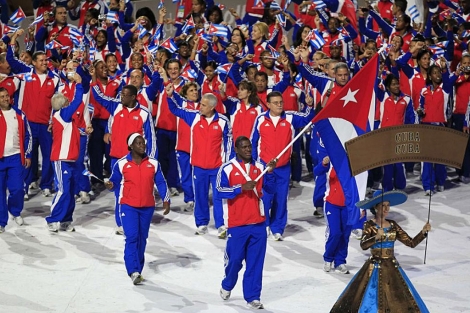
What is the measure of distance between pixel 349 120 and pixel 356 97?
1.04 ft

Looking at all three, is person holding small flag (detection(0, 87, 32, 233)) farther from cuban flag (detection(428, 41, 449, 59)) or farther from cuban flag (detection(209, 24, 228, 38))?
cuban flag (detection(428, 41, 449, 59))

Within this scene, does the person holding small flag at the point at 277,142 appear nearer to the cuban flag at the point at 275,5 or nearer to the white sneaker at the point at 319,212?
the white sneaker at the point at 319,212

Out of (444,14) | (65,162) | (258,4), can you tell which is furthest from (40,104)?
(444,14)

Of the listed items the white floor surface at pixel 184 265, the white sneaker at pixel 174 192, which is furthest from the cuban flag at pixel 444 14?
the white sneaker at pixel 174 192

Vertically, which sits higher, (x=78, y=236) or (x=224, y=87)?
(x=224, y=87)

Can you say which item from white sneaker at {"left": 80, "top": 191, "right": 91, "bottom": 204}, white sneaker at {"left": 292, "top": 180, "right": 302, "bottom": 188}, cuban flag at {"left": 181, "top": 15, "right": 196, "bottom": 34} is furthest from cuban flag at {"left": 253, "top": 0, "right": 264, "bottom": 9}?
white sneaker at {"left": 80, "top": 191, "right": 91, "bottom": 204}

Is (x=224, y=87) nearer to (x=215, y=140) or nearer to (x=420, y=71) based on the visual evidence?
(x=215, y=140)

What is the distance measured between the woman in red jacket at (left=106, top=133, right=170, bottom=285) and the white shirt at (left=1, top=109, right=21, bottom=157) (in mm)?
2846

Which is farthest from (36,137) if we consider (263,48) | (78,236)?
(263,48)

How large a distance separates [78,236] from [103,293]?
2.88 meters

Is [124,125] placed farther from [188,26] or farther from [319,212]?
[188,26]

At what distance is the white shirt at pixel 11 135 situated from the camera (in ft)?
54.7

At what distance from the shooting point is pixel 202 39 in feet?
65.9

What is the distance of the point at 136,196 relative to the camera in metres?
14.3
